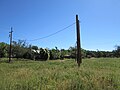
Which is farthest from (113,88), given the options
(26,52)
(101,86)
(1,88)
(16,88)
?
(26,52)

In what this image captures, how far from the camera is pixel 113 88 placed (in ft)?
29.7

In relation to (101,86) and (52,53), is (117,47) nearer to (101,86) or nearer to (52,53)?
(52,53)

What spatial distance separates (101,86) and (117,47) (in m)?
131

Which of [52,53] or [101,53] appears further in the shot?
[101,53]

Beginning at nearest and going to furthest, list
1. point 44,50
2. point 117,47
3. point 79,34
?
point 79,34 → point 44,50 → point 117,47

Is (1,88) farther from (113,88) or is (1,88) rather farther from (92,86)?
(113,88)

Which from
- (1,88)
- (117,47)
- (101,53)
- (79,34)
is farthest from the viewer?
(117,47)

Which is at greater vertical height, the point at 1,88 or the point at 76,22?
the point at 76,22

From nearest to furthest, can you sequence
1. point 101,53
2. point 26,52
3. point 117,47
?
point 26,52 < point 101,53 < point 117,47

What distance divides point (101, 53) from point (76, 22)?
322ft

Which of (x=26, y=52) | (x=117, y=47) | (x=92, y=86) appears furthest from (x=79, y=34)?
(x=117, y=47)

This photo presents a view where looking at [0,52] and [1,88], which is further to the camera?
[0,52]

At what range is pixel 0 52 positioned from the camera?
8025 cm

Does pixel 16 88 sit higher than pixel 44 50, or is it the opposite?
pixel 44 50
